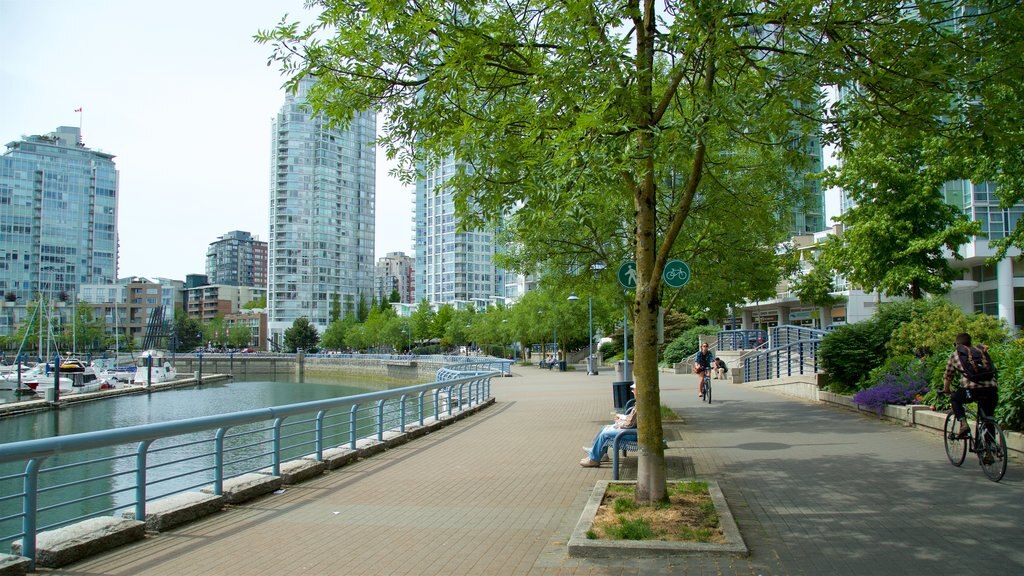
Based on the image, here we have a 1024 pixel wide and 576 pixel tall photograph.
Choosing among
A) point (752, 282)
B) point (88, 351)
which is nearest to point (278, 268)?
point (88, 351)

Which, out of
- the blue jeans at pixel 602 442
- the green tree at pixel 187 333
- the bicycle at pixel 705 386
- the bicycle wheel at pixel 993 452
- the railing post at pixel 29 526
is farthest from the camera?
the green tree at pixel 187 333

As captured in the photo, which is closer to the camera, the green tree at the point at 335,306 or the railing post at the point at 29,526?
the railing post at the point at 29,526

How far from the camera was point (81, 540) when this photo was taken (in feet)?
19.4

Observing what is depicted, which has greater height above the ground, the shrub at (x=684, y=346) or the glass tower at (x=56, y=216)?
the glass tower at (x=56, y=216)

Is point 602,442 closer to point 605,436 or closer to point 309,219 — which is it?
point 605,436

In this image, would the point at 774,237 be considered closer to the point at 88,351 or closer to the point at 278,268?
the point at 88,351

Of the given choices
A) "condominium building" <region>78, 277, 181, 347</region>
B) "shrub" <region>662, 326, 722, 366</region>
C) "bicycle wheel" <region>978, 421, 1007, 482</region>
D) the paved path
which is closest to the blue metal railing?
"shrub" <region>662, 326, 722, 366</region>

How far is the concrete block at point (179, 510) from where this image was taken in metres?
6.79

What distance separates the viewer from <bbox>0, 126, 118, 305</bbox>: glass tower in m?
156

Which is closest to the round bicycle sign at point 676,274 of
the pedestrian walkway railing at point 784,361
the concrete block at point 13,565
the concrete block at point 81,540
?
the concrete block at point 81,540

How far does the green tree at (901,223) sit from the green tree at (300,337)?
409ft

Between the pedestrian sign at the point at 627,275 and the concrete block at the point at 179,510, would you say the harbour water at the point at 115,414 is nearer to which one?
the concrete block at the point at 179,510

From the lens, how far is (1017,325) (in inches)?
1494

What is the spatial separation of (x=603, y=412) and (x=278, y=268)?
494ft
